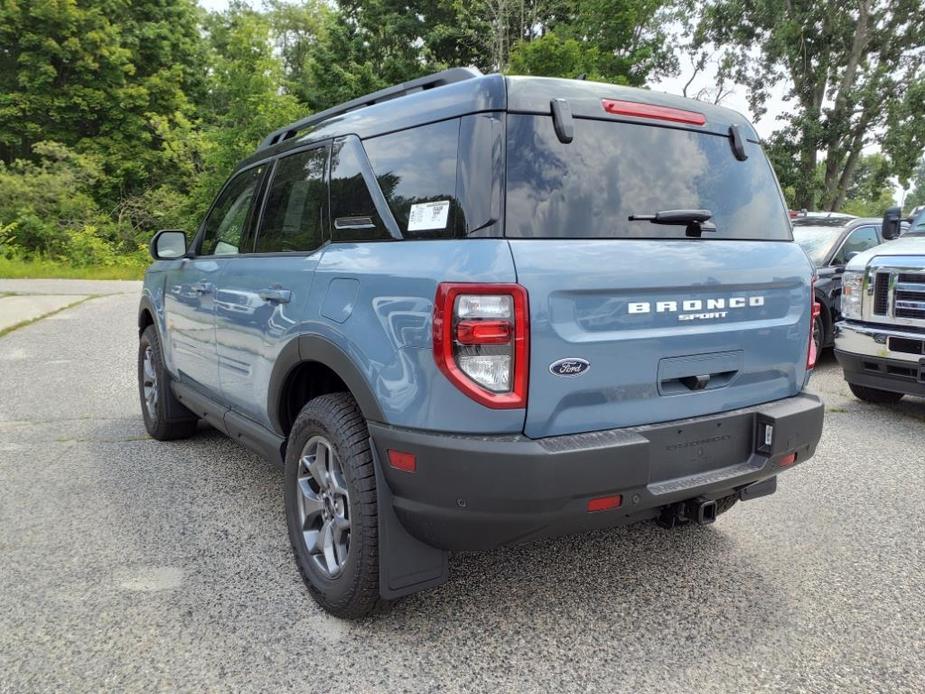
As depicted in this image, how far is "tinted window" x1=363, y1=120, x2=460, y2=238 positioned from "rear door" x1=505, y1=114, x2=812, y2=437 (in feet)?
0.74

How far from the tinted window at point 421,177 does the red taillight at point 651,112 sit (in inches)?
23.6

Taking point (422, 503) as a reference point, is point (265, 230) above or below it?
above

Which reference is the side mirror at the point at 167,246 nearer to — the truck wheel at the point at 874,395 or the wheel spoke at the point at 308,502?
the wheel spoke at the point at 308,502

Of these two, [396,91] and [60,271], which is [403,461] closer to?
[396,91]

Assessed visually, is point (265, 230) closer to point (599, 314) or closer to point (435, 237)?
point (435, 237)

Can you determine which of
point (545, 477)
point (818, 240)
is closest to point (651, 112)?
point (545, 477)

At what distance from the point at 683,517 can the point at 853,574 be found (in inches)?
42.6

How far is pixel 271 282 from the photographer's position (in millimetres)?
3162

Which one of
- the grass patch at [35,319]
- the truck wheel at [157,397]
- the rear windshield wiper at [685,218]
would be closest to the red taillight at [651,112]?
the rear windshield wiper at [685,218]

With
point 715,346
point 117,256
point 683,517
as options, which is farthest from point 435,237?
point 117,256

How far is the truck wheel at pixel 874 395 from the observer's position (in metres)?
6.30

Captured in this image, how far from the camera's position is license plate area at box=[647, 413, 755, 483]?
2.40 meters

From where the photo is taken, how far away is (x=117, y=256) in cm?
2484

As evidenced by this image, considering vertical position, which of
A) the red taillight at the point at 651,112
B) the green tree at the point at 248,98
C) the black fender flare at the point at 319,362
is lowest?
the black fender flare at the point at 319,362
